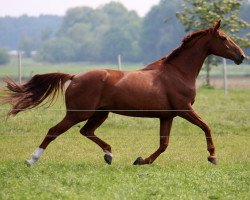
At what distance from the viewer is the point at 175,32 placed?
10225cm

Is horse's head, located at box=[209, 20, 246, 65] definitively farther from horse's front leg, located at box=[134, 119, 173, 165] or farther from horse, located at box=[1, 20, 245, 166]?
horse's front leg, located at box=[134, 119, 173, 165]

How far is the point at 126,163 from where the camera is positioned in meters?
12.3

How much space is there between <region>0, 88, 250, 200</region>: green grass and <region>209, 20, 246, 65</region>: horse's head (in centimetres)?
164

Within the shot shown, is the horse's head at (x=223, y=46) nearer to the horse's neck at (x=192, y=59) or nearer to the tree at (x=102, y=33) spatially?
the horse's neck at (x=192, y=59)

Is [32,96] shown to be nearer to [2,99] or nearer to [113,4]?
[2,99]

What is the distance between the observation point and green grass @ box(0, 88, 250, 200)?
951 cm

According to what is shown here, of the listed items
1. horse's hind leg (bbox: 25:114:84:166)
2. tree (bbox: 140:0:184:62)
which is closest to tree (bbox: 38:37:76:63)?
tree (bbox: 140:0:184:62)

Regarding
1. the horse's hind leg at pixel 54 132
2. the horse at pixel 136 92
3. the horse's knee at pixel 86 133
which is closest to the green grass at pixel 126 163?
the horse's hind leg at pixel 54 132

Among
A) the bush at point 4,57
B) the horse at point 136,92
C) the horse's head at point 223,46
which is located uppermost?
the horse's head at point 223,46

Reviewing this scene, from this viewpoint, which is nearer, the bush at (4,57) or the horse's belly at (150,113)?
the horse's belly at (150,113)

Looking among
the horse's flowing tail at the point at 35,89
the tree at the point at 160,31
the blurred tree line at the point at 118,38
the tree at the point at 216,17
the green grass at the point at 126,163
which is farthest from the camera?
the blurred tree line at the point at 118,38

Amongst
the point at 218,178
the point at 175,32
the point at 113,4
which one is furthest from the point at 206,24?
the point at 113,4

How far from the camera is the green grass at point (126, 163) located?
9508 mm

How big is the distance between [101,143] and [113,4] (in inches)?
5990
